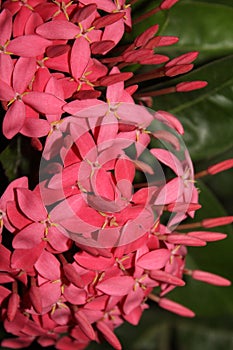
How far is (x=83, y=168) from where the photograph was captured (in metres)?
0.62

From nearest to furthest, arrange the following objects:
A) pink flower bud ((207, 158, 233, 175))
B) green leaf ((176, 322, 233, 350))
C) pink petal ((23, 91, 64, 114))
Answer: pink petal ((23, 91, 64, 114))
pink flower bud ((207, 158, 233, 175))
green leaf ((176, 322, 233, 350))

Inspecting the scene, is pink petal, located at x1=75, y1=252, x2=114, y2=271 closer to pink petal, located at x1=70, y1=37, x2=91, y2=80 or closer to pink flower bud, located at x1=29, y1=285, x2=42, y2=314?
pink flower bud, located at x1=29, y1=285, x2=42, y2=314

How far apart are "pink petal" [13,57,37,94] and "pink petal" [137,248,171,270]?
18 cm

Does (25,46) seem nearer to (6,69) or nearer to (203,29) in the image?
(6,69)

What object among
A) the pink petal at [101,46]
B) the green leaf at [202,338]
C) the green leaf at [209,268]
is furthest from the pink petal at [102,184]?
the green leaf at [202,338]

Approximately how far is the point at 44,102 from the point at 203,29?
1.02ft

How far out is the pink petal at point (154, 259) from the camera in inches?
26.8

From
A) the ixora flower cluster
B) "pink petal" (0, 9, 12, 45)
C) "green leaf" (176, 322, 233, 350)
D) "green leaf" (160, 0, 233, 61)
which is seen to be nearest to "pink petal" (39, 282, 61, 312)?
the ixora flower cluster

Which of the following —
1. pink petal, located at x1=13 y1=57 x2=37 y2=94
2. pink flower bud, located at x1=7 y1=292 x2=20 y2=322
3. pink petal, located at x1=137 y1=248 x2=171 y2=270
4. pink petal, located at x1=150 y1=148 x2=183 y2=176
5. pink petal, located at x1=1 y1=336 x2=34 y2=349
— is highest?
pink petal, located at x1=13 y1=57 x2=37 y2=94

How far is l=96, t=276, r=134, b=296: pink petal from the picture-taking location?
2.23 feet

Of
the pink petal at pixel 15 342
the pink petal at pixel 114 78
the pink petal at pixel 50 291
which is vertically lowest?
the pink petal at pixel 15 342

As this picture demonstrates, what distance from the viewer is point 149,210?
2.18 ft

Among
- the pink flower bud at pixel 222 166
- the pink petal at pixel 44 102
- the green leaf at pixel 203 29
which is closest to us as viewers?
the pink petal at pixel 44 102

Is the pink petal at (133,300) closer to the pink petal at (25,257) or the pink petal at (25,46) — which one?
the pink petal at (25,257)
